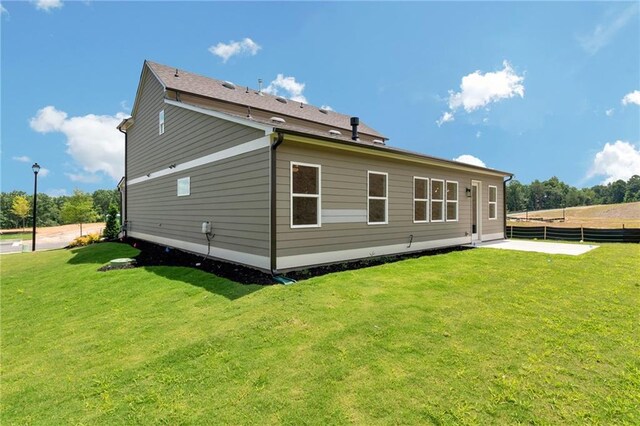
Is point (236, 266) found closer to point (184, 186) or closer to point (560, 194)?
point (184, 186)

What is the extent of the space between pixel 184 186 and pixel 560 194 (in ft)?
449

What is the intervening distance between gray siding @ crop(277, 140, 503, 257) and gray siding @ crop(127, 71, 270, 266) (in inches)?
→ 16.0

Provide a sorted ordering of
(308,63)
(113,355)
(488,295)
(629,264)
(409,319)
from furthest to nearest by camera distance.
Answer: (308,63) → (629,264) → (488,295) → (409,319) → (113,355)

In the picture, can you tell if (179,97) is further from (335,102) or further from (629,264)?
(629,264)

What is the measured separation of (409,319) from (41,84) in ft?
78.7

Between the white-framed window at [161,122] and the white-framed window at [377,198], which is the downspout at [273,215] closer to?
the white-framed window at [377,198]

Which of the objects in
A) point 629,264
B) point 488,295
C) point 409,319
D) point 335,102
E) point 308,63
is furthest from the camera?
point 335,102

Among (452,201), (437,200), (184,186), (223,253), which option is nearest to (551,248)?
(452,201)

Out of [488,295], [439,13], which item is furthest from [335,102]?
[488,295]

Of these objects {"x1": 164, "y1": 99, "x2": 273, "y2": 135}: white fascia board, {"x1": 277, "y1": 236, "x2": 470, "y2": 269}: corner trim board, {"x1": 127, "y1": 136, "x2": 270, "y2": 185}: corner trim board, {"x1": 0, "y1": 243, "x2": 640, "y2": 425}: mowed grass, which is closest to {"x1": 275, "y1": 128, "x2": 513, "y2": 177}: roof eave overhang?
{"x1": 164, "y1": 99, "x2": 273, "y2": 135}: white fascia board

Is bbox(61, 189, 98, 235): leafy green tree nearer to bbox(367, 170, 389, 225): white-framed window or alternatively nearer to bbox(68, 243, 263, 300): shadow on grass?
bbox(68, 243, 263, 300): shadow on grass

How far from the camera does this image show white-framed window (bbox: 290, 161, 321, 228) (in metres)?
6.34

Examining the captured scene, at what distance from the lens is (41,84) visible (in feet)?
57.6

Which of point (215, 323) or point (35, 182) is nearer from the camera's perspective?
point (215, 323)
